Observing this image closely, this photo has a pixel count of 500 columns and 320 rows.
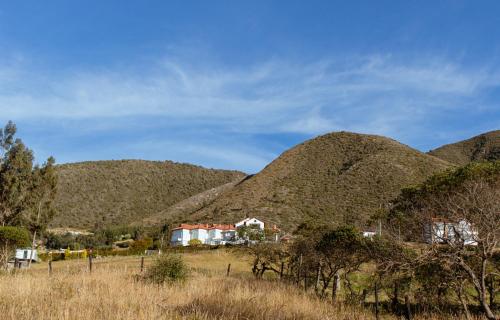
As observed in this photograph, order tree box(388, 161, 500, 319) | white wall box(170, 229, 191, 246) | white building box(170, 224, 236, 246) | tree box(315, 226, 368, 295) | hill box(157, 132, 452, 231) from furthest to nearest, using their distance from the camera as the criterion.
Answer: white wall box(170, 229, 191, 246) → hill box(157, 132, 452, 231) → white building box(170, 224, 236, 246) → tree box(315, 226, 368, 295) → tree box(388, 161, 500, 319)

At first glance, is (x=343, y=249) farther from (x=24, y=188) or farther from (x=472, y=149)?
(x=472, y=149)

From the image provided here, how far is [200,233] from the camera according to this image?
71.5m

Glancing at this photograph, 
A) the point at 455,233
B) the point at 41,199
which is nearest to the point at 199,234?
the point at 41,199

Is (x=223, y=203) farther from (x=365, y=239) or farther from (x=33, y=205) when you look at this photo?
(x=365, y=239)

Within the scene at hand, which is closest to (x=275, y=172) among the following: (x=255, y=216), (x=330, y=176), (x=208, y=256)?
(x=330, y=176)

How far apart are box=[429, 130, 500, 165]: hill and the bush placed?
10172cm

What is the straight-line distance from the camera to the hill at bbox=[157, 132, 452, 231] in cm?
6875

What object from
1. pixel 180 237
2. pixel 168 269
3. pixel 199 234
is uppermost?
pixel 199 234

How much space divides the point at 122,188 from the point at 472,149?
87.1 meters

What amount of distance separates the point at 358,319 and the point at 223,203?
7827 centimetres

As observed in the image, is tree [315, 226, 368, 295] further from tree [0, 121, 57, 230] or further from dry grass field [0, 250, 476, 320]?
tree [0, 121, 57, 230]

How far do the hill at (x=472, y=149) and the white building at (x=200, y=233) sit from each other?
6469cm

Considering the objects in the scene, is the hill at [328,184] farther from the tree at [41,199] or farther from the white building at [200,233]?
the tree at [41,199]

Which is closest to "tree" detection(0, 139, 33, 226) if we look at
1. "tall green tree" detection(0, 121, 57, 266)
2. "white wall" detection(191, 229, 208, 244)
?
"tall green tree" detection(0, 121, 57, 266)
